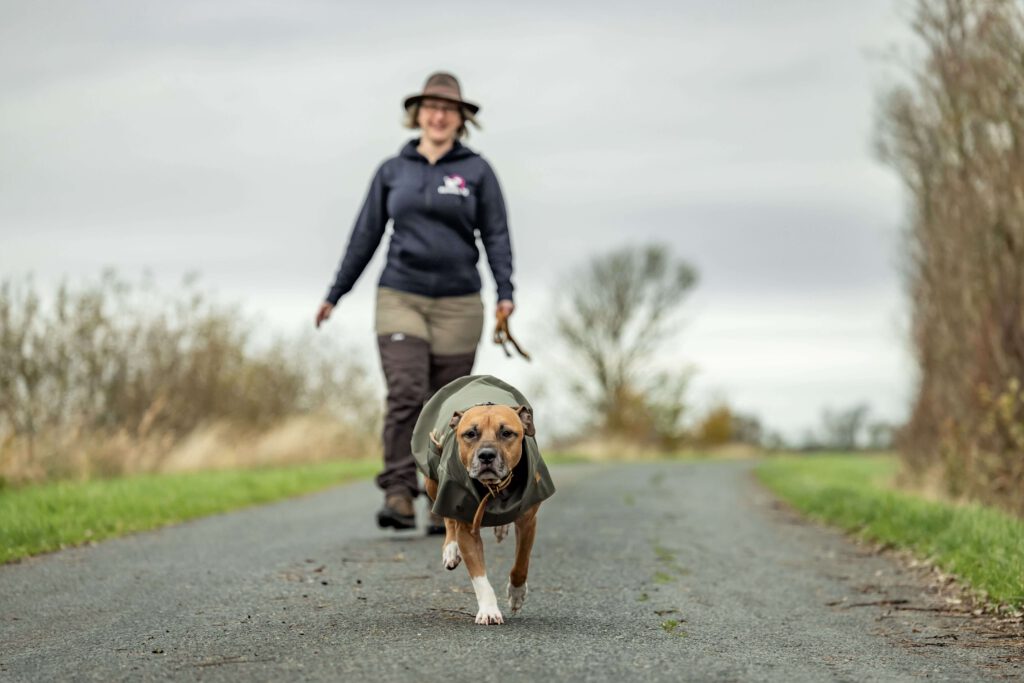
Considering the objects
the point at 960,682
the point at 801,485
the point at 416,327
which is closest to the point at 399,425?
the point at 416,327

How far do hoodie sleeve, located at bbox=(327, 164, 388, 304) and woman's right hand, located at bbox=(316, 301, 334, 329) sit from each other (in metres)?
0.05

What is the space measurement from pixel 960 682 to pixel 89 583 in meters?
4.06

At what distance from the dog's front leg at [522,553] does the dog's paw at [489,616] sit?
0.22 m

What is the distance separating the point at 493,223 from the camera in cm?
738

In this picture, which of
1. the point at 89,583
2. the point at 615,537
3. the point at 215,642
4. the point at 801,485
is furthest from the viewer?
the point at 801,485

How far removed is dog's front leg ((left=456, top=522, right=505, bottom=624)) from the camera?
15.6 ft

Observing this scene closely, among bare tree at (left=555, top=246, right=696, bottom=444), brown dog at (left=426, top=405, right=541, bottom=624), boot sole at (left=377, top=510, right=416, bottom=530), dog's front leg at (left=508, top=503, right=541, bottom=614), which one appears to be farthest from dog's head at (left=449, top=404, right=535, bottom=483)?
bare tree at (left=555, top=246, right=696, bottom=444)

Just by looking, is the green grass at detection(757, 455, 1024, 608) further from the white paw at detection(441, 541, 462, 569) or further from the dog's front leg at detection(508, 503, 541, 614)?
the white paw at detection(441, 541, 462, 569)

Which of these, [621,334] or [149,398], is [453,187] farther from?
[621,334]

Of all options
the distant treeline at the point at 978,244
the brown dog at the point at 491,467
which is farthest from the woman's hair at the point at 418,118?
the distant treeline at the point at 978,244

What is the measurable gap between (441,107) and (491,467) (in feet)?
10.6

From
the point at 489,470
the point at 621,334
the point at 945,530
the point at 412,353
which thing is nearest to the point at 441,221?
the point at 412,353

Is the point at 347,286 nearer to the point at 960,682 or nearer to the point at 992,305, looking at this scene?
the point at 960,682

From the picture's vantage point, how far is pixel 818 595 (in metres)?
6.16
